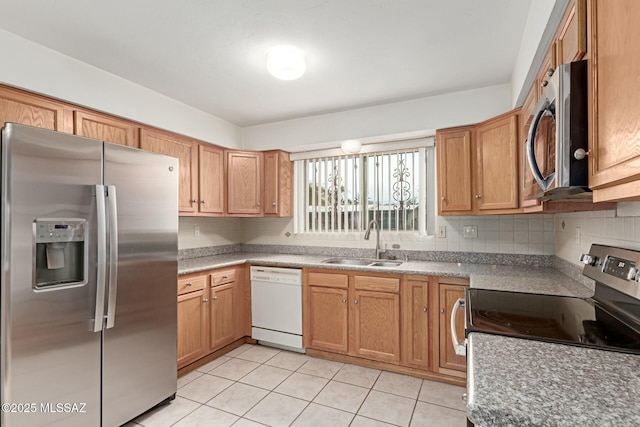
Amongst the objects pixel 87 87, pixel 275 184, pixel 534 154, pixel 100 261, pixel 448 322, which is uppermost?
pixel 87 87

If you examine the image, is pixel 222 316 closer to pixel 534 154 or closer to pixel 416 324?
pixel 416 324

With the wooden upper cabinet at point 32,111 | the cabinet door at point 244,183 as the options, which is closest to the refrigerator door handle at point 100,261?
the wooden upper cabinet at point 32,111

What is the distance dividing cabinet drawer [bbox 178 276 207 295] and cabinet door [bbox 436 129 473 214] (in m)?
2.16

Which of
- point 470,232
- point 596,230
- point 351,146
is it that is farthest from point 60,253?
point 470,232

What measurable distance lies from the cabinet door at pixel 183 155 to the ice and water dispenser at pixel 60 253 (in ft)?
3.79

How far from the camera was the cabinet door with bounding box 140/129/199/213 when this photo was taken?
270 centimetres

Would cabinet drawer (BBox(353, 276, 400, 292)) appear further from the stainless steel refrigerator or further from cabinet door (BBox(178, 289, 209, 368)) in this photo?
the stainless steel refrigerator

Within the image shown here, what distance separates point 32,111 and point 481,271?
323cm

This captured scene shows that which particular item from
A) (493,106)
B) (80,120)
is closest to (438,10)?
(493,106)

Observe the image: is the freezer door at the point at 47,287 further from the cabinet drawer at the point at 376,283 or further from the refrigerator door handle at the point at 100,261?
the cabinet drawer at the point at 376,283

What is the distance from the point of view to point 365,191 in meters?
3.43

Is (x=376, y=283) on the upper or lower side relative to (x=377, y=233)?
lower

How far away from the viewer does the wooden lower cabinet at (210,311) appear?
2.61 m

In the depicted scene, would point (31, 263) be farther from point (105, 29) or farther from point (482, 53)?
point (482, 53)
